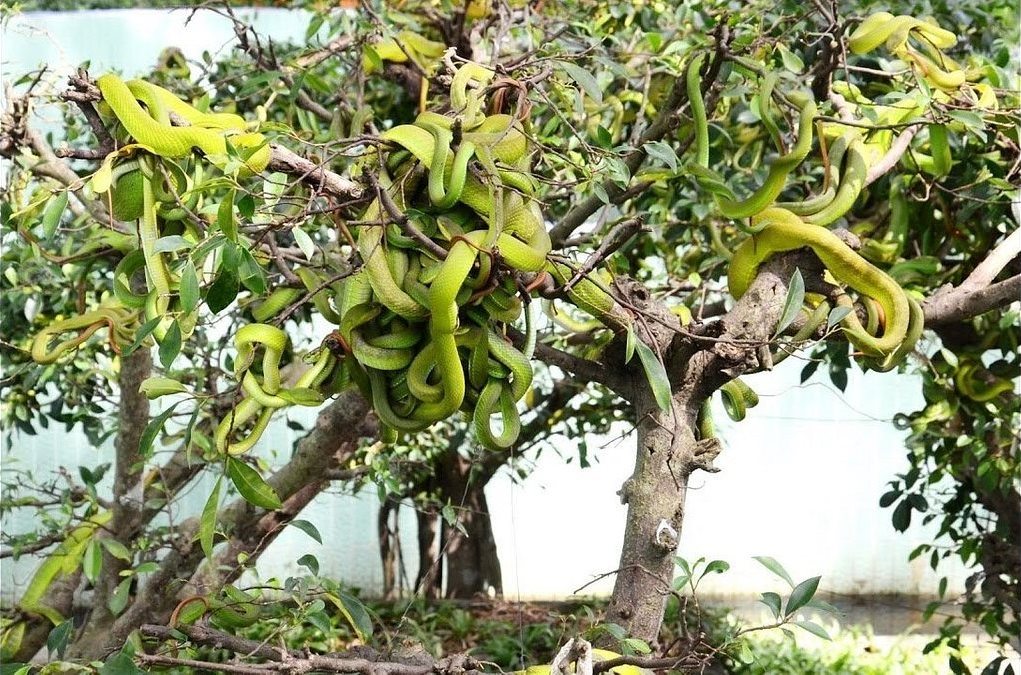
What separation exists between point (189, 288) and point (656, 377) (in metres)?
0.45

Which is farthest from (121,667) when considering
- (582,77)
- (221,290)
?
(582,77)

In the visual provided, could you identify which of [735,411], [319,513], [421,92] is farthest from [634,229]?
[319,513]

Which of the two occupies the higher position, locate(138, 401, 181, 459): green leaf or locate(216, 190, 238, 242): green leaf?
locate(216, 190, 238, 242): green leaf

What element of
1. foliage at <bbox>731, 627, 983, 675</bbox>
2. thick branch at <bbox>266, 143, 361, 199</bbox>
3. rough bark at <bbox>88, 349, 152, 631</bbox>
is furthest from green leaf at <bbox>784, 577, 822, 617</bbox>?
foliage at <bbox>731, 627, 983, 675</bbox>

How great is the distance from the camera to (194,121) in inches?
38.7

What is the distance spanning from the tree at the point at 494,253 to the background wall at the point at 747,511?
179 centimetres

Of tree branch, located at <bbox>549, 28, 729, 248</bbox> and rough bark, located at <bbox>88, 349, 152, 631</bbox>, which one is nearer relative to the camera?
tree branch, located at <bbox>549, 28, 729, 248</bbox>

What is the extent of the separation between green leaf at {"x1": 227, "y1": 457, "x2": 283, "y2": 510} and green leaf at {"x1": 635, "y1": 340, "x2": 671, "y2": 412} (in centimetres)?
40

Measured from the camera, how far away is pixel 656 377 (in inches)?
39.8

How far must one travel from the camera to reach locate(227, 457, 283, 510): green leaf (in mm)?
1055

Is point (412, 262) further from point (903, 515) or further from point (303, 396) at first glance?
point (903, 515)

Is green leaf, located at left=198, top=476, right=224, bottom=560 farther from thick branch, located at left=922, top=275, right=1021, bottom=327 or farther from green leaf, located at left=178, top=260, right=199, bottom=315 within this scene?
thick branch, located at left=922, top=275, right=1021, bottom=327

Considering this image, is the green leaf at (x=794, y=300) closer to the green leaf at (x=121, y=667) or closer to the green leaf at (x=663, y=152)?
the green leaf at (x=663, y=152)

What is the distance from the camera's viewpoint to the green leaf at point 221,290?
946 millimetres
